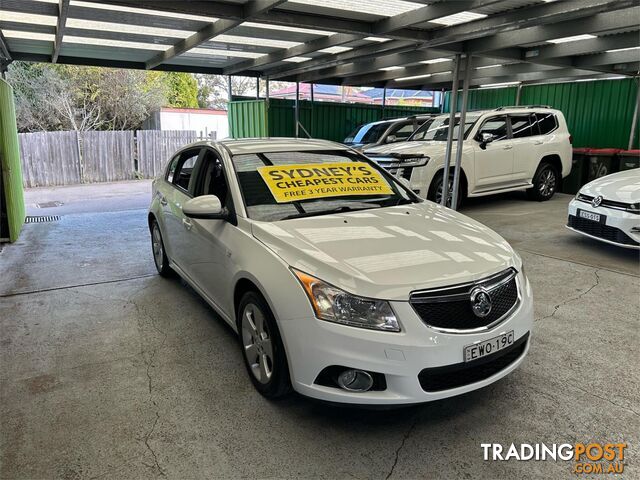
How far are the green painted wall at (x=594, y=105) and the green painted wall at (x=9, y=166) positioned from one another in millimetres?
12071

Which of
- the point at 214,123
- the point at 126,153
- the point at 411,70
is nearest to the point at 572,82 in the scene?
the point at 411,70

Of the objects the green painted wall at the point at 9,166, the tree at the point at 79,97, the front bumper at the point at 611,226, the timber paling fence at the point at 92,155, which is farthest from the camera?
the tree at the point at 79,97

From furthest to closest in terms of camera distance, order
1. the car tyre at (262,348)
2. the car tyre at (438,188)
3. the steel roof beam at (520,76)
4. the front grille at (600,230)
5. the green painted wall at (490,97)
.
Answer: the green painted wall at (490,97) → the steel roof beam at (520,76) → the car tyre at (438,188) → the front grille at (600,230) → the car tyre at (262,348)

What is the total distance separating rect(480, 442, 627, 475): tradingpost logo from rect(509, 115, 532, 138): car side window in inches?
290

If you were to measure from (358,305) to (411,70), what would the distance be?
29.8 feet

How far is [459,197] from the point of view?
8422 mm

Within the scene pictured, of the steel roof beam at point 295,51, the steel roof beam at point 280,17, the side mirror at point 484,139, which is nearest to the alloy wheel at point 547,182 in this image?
the side mirror at point 484,139

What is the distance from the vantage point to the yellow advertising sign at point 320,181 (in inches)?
133

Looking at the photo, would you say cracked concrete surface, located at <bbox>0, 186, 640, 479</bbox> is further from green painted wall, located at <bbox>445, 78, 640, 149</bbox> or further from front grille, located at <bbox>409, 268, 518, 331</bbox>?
green painted wall, located at <bbox>445, 78, 640, 149</bbox>

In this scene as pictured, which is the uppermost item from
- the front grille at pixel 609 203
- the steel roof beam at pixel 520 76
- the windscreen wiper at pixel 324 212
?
the steel roof beam at pixel 520 76

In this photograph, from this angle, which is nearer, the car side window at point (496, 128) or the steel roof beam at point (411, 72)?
the car side window at point (496, 128)

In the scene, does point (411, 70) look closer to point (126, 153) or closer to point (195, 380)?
point (195, 380)

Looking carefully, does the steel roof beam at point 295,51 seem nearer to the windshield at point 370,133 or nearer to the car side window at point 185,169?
the windshield at point 370,133

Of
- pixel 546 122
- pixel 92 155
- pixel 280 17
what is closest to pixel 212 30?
pixel 280 17
